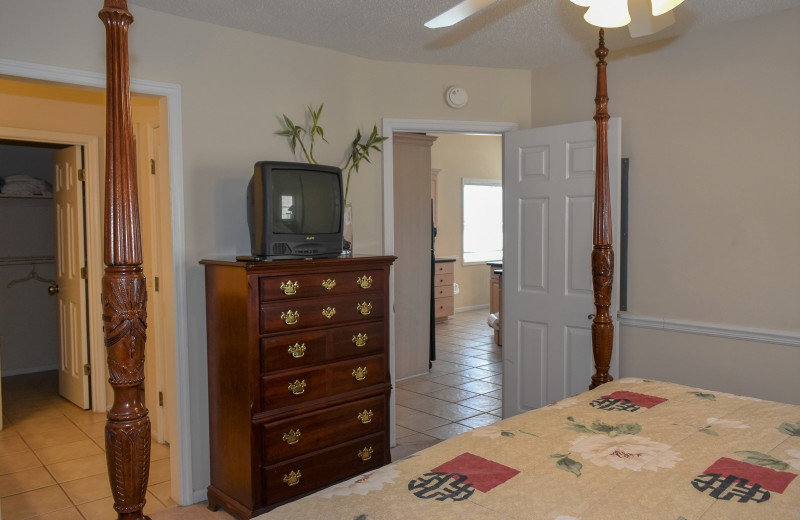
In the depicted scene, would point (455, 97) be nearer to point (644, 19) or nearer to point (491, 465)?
point (644, 19)

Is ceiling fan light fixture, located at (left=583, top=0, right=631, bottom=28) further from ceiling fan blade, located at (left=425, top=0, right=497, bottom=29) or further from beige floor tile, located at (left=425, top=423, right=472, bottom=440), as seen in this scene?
beige floor tile, located at (left=425, top=423, right=472, bottom=440)

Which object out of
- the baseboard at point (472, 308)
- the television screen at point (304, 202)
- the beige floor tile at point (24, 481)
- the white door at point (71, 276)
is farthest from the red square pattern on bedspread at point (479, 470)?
the baseboard at point (472, 308)

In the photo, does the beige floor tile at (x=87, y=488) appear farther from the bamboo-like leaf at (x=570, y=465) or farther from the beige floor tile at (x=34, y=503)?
the bamboo-like leaf at (x=570, y=465)

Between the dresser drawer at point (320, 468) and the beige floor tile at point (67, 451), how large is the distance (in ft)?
5.36

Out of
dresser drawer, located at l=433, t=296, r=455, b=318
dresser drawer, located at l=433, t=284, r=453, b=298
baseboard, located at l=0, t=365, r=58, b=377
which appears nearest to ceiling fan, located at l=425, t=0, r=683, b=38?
baseboard, located at l=0, t=365, r=58, b=377

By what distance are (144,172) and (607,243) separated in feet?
9.20

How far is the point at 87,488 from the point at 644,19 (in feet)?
11.4

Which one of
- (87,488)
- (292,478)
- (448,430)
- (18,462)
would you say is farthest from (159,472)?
(448,430)

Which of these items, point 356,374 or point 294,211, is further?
point 356,374

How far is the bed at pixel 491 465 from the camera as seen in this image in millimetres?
1249

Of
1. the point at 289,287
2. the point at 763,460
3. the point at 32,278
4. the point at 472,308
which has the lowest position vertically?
the point at 472,308

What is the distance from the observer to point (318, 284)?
9.10ft

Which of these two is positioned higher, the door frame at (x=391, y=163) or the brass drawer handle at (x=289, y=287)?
the door frame at (x=391, y=163)

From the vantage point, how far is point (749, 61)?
10.1 feet
